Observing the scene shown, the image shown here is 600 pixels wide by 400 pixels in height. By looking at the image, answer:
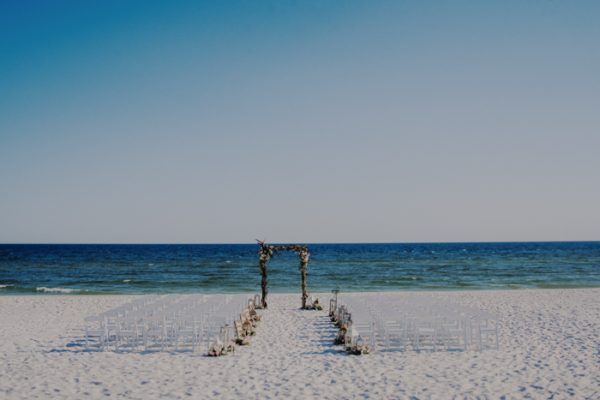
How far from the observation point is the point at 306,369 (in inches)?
402

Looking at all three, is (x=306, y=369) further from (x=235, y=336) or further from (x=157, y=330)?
(x=157, y=330)

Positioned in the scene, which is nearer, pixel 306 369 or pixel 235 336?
pixel 306 369

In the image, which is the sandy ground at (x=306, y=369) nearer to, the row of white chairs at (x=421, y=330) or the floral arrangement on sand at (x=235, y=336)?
the floral arrangement on sand at (x=235, y=336)

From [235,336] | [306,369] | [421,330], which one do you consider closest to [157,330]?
[235,336]

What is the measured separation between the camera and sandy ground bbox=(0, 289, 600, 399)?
8.70 metres

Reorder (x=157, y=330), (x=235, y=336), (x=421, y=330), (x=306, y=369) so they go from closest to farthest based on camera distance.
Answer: (x=306, y=369), (x=421, y=330), (x=235, y=336), (x=157, y=330)

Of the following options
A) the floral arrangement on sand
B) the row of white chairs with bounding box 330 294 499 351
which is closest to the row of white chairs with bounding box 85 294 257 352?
the floral arrangement on sand

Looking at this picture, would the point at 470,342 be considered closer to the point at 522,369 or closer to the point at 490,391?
the point at 522,369

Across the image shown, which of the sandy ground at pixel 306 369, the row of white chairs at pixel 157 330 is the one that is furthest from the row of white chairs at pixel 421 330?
the row of white chairs at pixel 157 330

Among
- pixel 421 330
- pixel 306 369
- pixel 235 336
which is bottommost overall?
pixel 306 369

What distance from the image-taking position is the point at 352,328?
12.2 m

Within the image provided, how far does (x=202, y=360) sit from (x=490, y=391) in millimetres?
5879

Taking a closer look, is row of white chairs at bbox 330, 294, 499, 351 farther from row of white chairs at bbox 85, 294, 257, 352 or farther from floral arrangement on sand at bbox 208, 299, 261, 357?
row of white chairs at bbox 85, 294, 257, 352

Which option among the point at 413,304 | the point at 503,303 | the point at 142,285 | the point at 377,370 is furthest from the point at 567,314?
the point at 142,285
